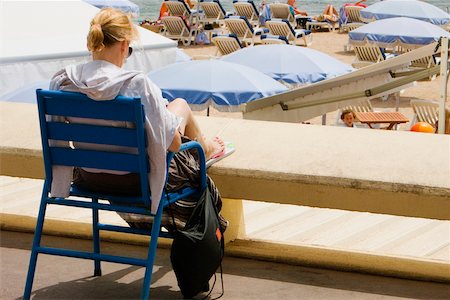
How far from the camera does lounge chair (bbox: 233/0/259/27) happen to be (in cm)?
2806

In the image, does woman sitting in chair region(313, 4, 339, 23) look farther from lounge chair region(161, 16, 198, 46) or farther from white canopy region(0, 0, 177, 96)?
white canopy region(0, 0, 177, 96)

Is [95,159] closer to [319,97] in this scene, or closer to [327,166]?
[327,166]

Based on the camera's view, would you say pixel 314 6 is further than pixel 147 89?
Yes

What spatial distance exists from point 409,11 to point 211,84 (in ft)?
48.8

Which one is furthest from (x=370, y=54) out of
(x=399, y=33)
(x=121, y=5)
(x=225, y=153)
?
(x=225, y=153)

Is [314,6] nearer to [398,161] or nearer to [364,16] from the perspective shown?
[364,16]

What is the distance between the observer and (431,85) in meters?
19.0

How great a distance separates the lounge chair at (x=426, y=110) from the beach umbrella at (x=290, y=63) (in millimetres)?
1192

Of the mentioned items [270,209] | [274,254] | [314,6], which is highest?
[274,254]

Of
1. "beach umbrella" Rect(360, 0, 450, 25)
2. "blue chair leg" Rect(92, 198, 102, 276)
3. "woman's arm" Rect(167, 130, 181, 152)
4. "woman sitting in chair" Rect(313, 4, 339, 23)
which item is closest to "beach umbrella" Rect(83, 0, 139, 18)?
"beach umbrella" Rect(360, 0, 450, 25)

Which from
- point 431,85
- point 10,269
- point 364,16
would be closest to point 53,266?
point 10,269

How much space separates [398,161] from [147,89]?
1.12 metres

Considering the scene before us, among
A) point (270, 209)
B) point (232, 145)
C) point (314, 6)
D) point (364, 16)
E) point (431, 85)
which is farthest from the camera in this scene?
point (314, 6)

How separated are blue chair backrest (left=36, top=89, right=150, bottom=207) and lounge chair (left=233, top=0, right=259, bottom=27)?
2509cm
